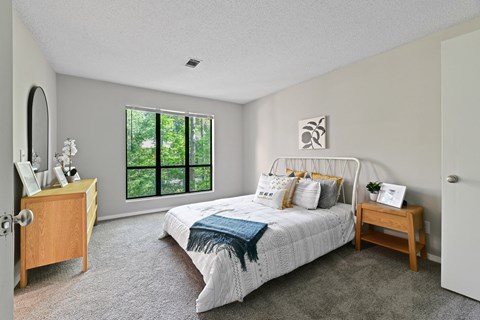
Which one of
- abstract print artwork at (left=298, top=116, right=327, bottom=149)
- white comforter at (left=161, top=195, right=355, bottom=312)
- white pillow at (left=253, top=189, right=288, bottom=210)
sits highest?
abstract print artwork at (left=298, top=116, right=327, bottom=149)

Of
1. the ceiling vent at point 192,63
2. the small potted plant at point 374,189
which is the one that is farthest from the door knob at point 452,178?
the ceiling vent at point 192,63

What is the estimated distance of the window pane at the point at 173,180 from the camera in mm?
4379

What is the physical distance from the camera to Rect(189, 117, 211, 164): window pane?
15.5ft

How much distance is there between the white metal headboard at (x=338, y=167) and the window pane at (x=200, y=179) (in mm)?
1953

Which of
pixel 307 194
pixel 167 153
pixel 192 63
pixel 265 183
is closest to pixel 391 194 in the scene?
pixel 307 194

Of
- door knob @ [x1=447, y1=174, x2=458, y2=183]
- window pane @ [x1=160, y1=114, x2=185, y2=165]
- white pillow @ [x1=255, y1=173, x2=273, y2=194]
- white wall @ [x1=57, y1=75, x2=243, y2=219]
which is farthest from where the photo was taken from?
window pane @ [x1=160, y1=114, x2=185, y2=165]

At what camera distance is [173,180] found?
4.49 metres

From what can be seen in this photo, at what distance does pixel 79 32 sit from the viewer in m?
2.22

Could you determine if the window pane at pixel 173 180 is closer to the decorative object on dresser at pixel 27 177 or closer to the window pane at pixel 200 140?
the window pane at pixel 200 140

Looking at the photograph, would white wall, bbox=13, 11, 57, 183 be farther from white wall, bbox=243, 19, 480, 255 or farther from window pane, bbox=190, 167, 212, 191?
white wall, bbox=243, 19, 480, 255

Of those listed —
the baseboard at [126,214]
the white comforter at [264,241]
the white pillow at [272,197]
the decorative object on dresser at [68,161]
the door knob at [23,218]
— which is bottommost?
the baseboard at [126,214]

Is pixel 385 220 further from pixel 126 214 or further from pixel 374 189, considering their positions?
pixel 126 214

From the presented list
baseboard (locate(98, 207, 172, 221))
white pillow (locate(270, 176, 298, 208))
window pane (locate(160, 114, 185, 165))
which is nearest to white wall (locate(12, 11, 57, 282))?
baseboard (locate(98, 207, 172, 221))

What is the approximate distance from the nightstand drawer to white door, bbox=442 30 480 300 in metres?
0.35
